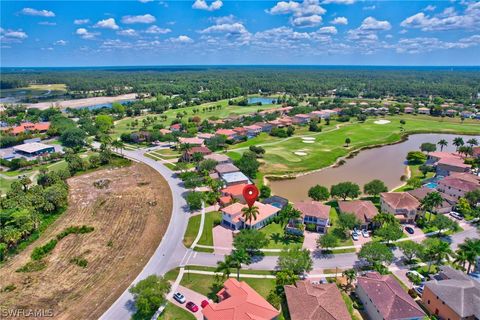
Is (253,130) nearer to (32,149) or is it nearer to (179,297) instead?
(32,149)

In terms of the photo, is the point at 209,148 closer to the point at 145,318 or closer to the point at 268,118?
the point at 268,118

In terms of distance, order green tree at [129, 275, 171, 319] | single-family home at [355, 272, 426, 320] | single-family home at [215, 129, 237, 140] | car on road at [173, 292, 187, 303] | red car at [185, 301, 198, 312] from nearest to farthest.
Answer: single-family home at [355, 272, 426, 320]
green tree at [129, 275, 171, 319]
red car at [185, 301, 198, 312]
car on road at [173, 292, 187, 303]
single-family home at [215, 129, 237, 140]

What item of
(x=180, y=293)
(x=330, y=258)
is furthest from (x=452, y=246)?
(x=180, y=293)

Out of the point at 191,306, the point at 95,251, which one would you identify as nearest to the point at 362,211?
the point at 191,306

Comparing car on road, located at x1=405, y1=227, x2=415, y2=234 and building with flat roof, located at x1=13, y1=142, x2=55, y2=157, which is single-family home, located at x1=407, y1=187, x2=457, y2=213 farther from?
building with flat roof, located at x1=13, y1=142, x2=55, y2=157

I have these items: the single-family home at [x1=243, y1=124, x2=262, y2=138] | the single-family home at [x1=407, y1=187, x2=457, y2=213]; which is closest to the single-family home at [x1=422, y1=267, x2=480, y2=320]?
the single-family home at [x1=407, y1=187, x2=457, y2=213]
